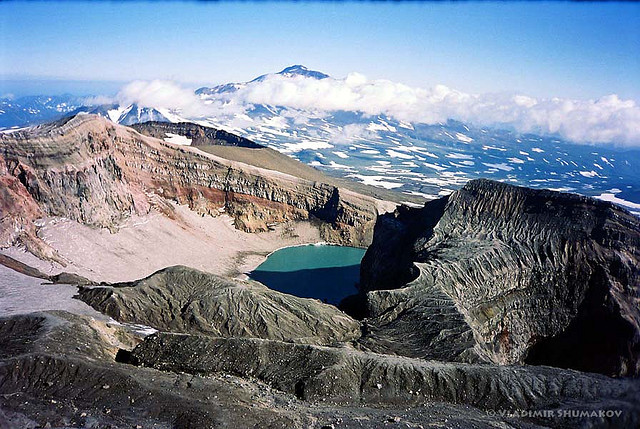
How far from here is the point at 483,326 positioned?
107ft

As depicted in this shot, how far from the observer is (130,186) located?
65125mm

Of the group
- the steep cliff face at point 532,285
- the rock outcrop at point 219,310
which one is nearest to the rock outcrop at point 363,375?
the steep cliff face at point 532,285

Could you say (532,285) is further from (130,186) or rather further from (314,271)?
(130,186)

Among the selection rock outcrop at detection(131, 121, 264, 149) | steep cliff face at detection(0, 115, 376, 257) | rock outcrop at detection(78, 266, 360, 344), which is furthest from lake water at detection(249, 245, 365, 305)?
rock outcrop at detection(131, 121, 264, 149)

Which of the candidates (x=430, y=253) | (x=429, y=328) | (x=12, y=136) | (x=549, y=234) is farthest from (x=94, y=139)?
(x=549, y=234)

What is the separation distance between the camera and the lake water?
56625mm

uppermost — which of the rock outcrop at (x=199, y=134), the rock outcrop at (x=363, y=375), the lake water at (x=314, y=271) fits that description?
the rock outcrop at (x=199, y=134)

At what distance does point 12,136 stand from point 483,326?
53085 millimetres

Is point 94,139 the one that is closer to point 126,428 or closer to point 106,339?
point 106,339

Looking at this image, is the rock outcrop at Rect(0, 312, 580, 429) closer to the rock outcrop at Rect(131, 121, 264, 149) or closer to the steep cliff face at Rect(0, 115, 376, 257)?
the steep cliff face at Rect(0, 115, 376, 257)

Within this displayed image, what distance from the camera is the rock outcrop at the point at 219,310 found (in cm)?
3189

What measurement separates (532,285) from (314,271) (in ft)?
105

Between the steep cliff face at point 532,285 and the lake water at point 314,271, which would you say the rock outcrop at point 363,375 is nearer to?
the steep cliff face at point 532,285

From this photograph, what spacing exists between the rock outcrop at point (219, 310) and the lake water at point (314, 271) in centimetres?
1902
